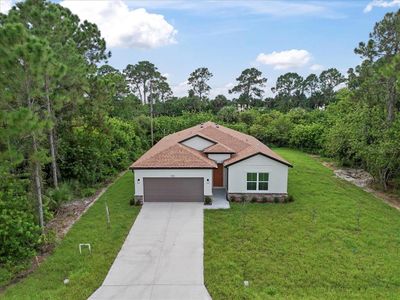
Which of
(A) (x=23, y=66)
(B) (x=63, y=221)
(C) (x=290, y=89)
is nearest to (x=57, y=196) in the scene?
(B) (x=63, y=221)

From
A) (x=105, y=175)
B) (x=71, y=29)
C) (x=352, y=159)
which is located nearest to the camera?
(x=71, y=29)

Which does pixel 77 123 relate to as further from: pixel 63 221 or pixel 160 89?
pixel 160 89

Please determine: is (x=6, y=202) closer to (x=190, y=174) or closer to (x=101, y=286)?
(x=101, y=286)

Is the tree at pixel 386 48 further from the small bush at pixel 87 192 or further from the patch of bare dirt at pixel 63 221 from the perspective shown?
the small bush at pixel 87 192

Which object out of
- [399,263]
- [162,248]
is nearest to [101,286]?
[162,248]

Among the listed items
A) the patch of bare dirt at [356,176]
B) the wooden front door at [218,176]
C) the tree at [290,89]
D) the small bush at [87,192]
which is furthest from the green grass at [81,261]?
the tree at [290,89]

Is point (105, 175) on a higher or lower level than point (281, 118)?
lower

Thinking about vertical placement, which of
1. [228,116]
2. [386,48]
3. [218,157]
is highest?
[386,48]
